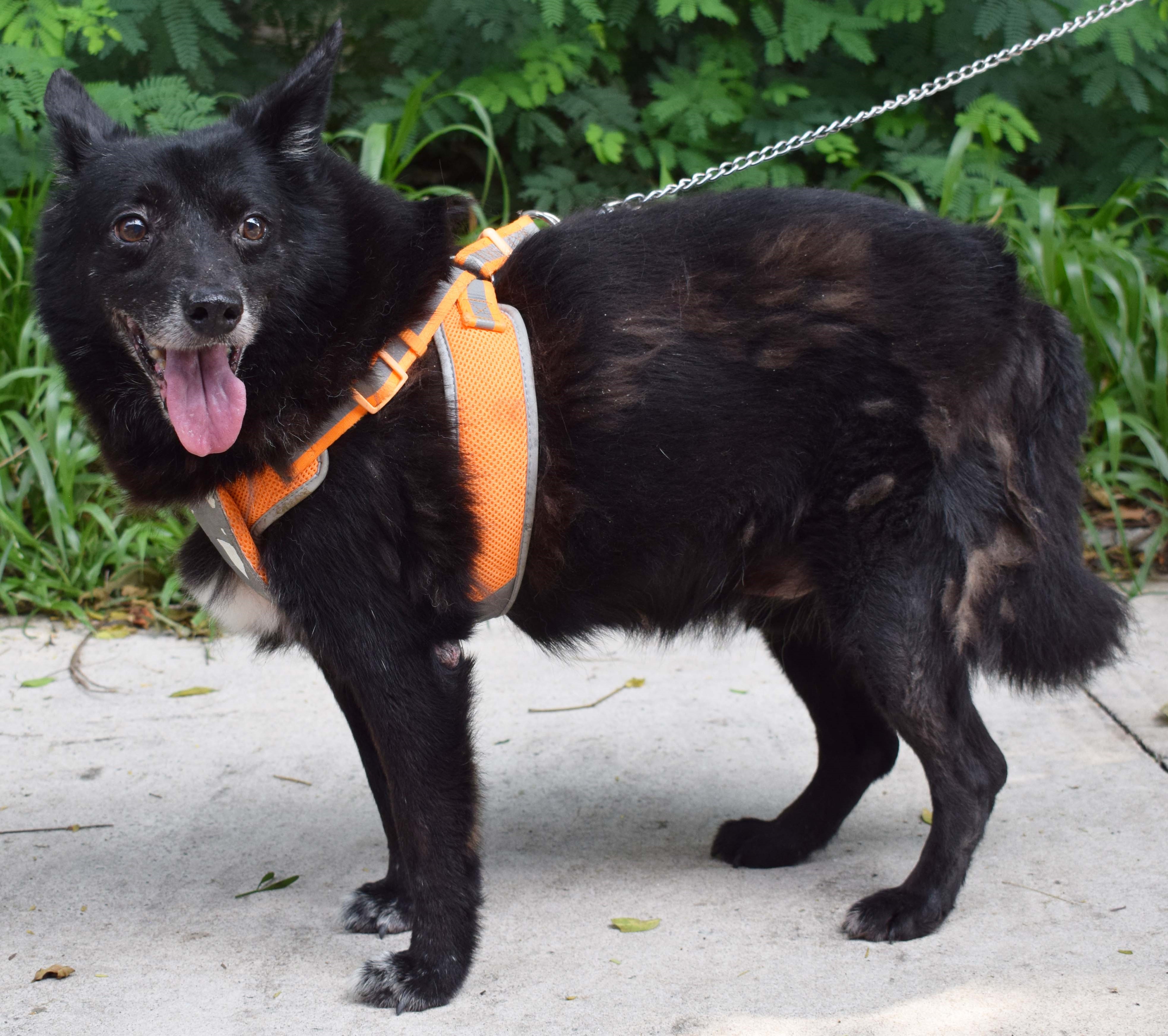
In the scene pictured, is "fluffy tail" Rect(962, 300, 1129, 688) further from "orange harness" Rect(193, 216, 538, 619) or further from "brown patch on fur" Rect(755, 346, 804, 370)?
"orange harness" Rect(193, 216, 538, 619)

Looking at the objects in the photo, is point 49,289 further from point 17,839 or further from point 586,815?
point 586,815

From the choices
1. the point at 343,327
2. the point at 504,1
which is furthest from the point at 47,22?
the point at 343,327

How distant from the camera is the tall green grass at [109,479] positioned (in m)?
4.17

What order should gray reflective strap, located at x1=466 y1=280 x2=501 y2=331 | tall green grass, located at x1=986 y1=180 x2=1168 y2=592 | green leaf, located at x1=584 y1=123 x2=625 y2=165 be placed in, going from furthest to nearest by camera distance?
green leaf, located at x1=584 y1=123 x2=625 y2=165
tall green grass, located at x1=986 y1=180 x2=1168 y2=592
gray reflective strap, located at x1=466 y1=280 x2=501 y2=331

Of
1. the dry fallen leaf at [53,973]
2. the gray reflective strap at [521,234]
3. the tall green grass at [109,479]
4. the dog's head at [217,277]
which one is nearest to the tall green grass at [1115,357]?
the tall green grass at [109,479]

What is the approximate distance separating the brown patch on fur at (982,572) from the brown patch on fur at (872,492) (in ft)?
0.72

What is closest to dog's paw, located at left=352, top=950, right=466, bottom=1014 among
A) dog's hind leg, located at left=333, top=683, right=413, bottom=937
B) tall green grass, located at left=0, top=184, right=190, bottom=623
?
dog's hind leg, located at left=333, top=683, right=413, bottom=937

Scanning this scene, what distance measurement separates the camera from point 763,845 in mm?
2791

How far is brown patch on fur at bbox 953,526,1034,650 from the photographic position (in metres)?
2.47

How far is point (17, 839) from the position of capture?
286 cm

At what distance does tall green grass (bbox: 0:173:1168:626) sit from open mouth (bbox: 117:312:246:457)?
208 centimetres

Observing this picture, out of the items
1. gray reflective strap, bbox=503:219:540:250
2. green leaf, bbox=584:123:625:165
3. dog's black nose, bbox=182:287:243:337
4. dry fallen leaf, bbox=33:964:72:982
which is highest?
green leaf, bbox=584:123:625:165

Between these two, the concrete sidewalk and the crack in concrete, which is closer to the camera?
the concrete sidewalk

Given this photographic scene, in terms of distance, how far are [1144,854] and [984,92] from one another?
134 inches
